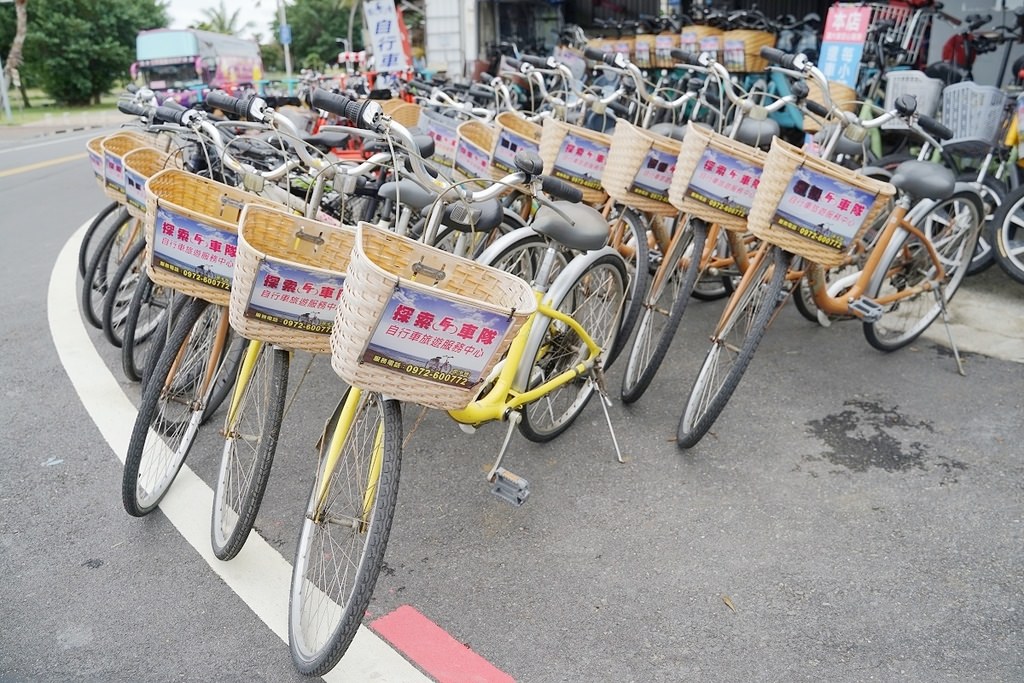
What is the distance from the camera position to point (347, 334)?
2.13m

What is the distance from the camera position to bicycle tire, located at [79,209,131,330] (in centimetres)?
459

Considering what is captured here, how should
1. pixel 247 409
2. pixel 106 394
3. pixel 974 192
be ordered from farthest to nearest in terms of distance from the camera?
pixel 974 192 < pixel 106 394 < pixel 247 409

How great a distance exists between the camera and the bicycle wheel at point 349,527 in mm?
2211

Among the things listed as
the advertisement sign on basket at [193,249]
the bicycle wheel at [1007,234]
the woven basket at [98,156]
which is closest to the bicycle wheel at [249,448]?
the advertisement sign on basket at [193,249]

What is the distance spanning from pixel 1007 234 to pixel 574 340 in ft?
11.2

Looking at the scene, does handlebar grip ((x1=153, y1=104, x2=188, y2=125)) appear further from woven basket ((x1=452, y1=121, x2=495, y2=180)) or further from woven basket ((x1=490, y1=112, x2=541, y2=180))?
woven basket ((x1=490, y1=112, x2=541, y2=180))

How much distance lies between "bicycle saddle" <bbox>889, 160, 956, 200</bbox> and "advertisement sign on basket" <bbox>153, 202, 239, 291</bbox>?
306 centimetres

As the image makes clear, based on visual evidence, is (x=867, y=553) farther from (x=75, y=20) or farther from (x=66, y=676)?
(x=75, y=20)

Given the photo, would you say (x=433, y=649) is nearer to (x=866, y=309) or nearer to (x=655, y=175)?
(x=655, y=175)

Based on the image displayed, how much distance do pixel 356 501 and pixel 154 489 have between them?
1101mm

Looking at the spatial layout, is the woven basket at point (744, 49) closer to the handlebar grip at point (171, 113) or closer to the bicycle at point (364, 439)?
the bicycle at point (364, 439)

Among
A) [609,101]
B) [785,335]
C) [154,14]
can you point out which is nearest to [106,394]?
[609,101]

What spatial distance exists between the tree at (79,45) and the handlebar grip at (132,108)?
33.7 m

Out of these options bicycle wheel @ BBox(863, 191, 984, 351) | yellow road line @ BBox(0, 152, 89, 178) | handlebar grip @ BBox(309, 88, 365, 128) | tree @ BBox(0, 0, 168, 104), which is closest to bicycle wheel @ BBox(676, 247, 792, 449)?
bicycle wheel @ BBox(863, 191, 984, 351)
